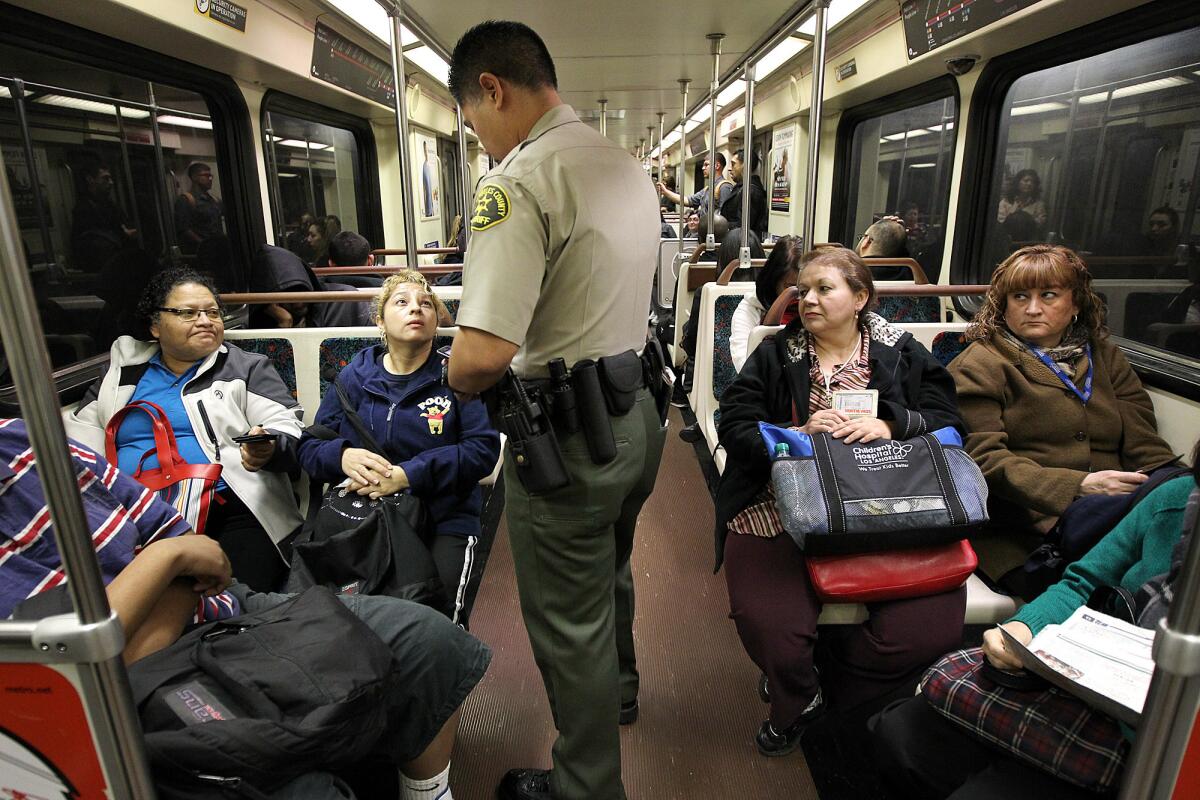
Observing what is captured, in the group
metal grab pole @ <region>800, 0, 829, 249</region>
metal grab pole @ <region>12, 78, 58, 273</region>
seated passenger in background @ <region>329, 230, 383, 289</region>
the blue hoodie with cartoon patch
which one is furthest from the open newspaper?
seated passenger in background @ <region>329, 230, 383, 289</region>

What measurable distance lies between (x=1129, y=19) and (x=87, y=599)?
13.8 feet

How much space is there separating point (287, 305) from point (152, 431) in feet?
4.97

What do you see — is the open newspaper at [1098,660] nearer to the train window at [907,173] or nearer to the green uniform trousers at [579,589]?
the green uniform trousers at [579,589]

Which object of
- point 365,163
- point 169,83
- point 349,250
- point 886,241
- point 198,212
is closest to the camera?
point 169,83

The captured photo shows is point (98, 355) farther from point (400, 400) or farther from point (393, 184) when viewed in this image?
point (393, 184)

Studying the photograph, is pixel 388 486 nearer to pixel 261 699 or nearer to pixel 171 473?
pixel 171 473

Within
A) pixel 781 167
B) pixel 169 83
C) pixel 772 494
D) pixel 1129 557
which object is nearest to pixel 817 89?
pixel 772 494

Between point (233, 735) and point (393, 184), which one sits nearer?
point (233, 735)

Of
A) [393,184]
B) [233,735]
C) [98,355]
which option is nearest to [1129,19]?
[233,735]

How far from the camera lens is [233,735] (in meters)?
1.10

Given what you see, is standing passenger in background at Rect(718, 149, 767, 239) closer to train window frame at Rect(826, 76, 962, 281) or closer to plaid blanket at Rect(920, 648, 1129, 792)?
train window frame at Rect(826, 76, 962, 281)

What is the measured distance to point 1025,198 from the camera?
4.05 meters

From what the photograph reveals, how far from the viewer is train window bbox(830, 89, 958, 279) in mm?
4914

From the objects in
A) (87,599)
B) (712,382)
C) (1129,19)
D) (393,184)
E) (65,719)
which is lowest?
(712,382)
